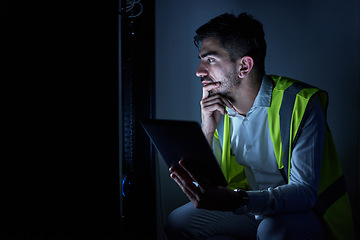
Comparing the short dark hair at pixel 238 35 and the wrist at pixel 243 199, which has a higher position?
the short dark hair at pixel 238 35

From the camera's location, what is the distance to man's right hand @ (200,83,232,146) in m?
1.50

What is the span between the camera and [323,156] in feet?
3.99

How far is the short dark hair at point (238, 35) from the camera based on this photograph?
1.42 metres

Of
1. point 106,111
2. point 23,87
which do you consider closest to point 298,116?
point 106,111

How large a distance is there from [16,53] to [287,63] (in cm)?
147

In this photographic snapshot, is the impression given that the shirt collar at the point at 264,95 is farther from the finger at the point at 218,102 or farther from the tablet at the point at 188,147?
the tablet at the point at 188,147

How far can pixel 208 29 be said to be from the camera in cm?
147

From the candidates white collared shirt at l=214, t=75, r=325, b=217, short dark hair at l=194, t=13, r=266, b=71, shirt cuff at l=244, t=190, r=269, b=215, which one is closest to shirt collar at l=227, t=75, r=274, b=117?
white collared shirt at l=214, t=75, r=325, b=217

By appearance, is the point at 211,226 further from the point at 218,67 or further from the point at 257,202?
the point at 218,67

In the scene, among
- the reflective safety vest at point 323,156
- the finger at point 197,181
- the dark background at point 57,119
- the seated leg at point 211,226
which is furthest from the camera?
the seated leg at point 211,226

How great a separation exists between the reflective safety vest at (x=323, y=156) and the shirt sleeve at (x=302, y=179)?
0.04 metres

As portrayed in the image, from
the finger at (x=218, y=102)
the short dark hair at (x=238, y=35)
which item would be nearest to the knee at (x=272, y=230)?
the finger at (x=218, y=102)

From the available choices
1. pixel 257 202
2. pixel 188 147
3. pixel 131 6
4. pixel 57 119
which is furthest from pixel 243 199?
pixel 131 6

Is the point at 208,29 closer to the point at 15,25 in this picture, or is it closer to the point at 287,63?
the point at 287,63
